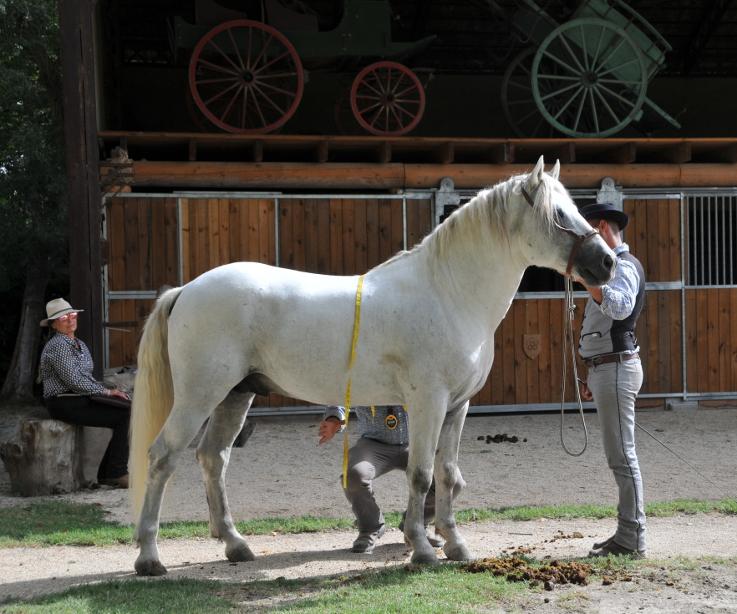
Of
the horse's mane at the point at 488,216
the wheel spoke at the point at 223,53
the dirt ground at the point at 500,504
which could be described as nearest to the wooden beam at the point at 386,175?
the wheel spoke at the point at 223,53

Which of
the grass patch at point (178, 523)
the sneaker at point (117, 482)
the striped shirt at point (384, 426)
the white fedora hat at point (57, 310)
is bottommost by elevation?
the sneaker at point (117, 482)

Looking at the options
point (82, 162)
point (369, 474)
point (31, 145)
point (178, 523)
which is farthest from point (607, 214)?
point (31, 145)

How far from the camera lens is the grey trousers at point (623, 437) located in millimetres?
4188

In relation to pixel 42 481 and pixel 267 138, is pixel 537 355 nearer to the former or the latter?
pixel 267 138

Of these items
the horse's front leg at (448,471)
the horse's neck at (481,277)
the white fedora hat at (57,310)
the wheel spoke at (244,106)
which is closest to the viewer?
the horse's neck at (481,277)

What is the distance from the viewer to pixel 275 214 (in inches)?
365

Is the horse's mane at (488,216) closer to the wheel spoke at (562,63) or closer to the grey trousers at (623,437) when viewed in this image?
the grey trousers at (623,437)

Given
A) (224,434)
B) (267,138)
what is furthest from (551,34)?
(224,434)

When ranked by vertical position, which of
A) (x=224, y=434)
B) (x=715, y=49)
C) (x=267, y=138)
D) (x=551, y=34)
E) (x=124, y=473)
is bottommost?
(x=124, y=473)

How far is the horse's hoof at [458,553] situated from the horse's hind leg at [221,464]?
0.97 m

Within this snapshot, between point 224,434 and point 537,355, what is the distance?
5.79 meters

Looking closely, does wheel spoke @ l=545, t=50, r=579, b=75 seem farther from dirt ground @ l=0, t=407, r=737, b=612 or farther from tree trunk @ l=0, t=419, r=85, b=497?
tree trunk @ l=0, t=419, r=85, b=497

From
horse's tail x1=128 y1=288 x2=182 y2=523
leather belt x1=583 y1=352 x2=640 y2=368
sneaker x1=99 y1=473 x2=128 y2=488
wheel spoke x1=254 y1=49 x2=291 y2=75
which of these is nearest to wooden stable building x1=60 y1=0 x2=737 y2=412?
wheel spoke x1=254 y1=49 x2=291 y2=75

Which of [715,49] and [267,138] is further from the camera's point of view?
[715,49]
